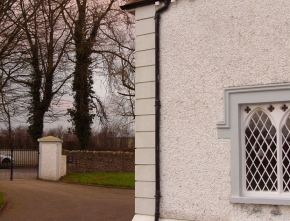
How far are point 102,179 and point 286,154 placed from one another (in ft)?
52.2

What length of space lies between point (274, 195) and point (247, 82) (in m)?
1.54

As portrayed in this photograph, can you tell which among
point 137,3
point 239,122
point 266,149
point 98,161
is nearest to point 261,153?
point 266,149

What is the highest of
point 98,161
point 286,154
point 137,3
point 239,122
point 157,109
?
point 137,3

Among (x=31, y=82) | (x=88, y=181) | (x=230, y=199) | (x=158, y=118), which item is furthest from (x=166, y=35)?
(x=31, y=82)

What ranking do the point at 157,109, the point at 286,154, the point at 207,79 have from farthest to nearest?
the point at 157,109, the point at 207,79, the point at 286,154

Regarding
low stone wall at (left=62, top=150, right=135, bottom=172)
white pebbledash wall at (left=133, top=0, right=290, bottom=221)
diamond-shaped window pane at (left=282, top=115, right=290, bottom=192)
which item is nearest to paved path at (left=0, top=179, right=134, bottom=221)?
low stone wall at (left=62, top=150, right=135, bottom=172)

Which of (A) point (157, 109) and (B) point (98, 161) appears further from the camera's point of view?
(B) point (98, 161)

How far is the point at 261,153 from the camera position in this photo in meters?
6.27

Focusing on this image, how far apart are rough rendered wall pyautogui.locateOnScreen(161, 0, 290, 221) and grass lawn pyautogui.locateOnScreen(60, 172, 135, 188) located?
1281 centimetres

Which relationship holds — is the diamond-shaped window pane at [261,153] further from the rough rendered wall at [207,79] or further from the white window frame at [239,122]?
the rough rendered wall at [207,79]

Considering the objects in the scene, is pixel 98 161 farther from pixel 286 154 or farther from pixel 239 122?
pixel 286 154

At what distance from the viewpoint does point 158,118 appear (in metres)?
7.00

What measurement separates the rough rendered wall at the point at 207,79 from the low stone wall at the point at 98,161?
→ 56.0ft

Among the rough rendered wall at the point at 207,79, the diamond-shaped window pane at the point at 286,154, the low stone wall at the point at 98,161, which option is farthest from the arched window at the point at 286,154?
the low stone wall at the point at 98,161
